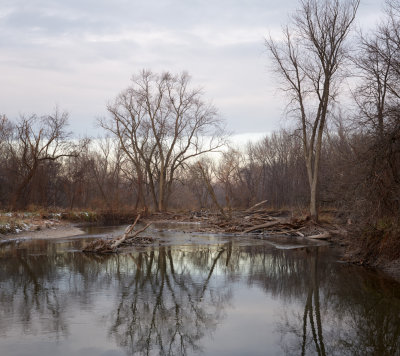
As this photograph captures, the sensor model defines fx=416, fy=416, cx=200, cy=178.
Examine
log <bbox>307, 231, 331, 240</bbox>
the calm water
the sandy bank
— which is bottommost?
the calm water

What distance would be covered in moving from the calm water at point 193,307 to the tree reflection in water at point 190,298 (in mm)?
21

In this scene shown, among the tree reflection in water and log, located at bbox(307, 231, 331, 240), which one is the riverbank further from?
the tree reflection in water

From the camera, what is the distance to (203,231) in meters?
24.5

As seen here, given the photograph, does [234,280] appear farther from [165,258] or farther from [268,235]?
[268,235]

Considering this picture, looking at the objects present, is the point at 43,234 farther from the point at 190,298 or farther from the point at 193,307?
the point at 193,307

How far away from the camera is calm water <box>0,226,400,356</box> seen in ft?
18.8

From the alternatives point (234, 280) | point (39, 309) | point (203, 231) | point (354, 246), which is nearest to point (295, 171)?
point (203, 231)

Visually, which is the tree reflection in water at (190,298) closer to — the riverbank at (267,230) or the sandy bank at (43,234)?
the riverbank at (267,230)

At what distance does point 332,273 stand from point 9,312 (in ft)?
25.9

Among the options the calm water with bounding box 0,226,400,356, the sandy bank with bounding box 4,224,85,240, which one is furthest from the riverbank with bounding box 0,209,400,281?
the calm water with bounding box 0,226,400,356

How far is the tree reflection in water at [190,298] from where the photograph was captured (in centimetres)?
602

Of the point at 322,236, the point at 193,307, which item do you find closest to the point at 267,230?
the point at 322,236

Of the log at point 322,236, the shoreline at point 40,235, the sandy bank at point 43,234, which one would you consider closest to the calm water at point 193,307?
the shoreline at point 40,235

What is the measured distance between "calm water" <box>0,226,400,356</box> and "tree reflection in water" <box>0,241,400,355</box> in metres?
0.02
